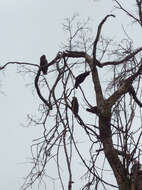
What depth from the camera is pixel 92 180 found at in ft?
8.33

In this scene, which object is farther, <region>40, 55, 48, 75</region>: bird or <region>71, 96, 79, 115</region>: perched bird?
<region>40, 55, 48, 75</region>: bird

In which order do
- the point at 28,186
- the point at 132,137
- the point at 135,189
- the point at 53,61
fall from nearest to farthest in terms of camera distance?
the point at 135,189 < the point at 132,137 < the point at 28,186 < the point at 53,61

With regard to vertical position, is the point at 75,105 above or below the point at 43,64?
below

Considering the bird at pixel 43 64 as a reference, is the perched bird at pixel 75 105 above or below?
below

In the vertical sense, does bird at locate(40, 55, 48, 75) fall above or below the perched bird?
above

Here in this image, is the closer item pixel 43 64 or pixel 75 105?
pixel 75 105

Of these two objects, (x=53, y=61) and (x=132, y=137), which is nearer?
(x=132, y=137)

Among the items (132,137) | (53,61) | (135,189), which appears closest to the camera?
(135,189)

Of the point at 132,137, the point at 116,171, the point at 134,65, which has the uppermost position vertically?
the point at 134,65

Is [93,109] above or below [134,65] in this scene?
below

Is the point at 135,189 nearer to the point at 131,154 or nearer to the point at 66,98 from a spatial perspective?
the point at 131,154

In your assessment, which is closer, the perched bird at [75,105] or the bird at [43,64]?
the perched bird at [75,105]

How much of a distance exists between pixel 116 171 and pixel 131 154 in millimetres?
149

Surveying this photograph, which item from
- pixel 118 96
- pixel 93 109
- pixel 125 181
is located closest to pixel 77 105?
pixel 93 109
